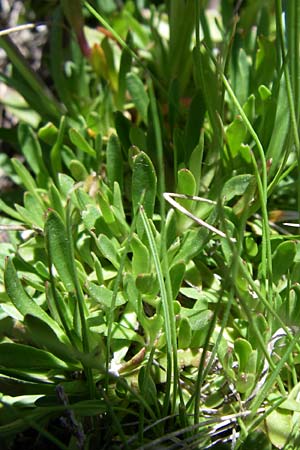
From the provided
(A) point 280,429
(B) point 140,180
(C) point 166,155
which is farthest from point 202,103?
(A) point 280,429

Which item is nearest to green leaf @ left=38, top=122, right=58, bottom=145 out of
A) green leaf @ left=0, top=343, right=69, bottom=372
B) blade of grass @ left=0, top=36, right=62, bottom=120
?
blade of grass @ left=0, top=36, right=62, bottom=120

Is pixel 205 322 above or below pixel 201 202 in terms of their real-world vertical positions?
below

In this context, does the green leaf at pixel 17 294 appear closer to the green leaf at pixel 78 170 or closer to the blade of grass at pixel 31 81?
the green leaf at pixel 78 170

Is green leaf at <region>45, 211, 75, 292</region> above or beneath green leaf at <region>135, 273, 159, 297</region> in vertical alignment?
above

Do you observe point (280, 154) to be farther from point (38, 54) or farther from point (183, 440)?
point (38, 54)

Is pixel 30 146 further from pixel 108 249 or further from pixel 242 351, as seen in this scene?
pixel 242 351

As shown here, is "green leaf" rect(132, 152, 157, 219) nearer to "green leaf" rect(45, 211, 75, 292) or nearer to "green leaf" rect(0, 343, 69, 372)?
"green leaf" rect(45, 211, 75, 292)
